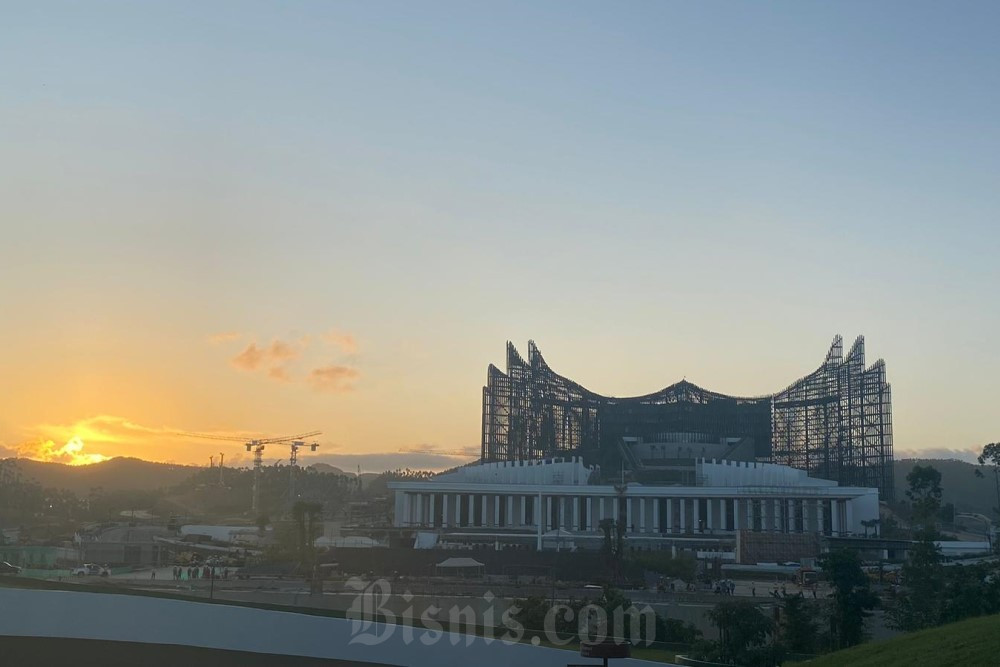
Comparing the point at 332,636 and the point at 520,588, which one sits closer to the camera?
the point at 332,636

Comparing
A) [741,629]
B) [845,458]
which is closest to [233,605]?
[741,629]

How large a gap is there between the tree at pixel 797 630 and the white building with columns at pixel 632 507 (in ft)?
177

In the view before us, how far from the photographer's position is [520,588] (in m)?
57.4

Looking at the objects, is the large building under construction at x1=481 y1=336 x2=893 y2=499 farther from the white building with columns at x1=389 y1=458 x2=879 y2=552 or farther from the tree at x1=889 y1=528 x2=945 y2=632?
the tree at x1=889 y1=528 x2=945 y2=632

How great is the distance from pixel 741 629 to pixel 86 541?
201ft

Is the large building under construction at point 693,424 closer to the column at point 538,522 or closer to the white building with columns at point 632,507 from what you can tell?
the white building with columns at point 632,507

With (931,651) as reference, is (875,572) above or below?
below

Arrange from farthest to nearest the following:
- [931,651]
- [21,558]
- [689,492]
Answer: [689,492], [21,558], [931,651]

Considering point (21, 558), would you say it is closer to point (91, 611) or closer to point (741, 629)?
point (91, 611)

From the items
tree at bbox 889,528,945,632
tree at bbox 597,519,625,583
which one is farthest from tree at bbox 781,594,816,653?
tree at bbox 597,519,625,583

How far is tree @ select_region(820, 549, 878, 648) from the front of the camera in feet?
110

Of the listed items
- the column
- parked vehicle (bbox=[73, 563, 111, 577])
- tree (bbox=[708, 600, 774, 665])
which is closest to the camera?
tree (bbox=[708, 600, 774, 665])

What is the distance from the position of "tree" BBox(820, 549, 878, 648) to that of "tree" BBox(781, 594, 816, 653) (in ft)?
3.75

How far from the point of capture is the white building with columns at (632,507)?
9250cm
